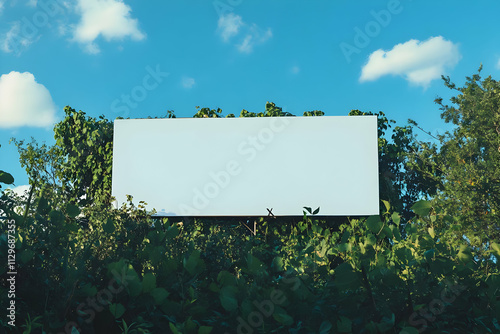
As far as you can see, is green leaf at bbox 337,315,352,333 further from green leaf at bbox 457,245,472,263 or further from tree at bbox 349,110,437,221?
tree at bbox 349,110,437,221

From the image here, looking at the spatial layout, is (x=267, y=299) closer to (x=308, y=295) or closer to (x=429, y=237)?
(x=308, y=295)

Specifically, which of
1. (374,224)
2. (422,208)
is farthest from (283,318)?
(422,208)

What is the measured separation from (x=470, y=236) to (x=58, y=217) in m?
A: 7.40

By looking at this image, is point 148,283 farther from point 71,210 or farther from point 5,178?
point 5,178

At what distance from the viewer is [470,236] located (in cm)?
777

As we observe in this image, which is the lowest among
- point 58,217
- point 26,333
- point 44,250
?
point 26,333

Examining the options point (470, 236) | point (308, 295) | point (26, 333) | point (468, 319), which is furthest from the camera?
point (470, 236)

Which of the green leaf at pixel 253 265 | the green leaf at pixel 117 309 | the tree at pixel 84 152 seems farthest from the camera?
the tree at pixel 84 152

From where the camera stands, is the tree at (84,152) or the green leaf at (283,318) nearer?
the green leaf at (283,318)

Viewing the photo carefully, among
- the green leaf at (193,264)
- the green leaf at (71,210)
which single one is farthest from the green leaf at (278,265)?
the green leaf at (71,210)

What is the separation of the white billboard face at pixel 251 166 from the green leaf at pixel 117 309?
13.4 meters

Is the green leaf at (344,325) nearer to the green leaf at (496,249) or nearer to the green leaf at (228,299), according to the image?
the green leaf at (228,299)

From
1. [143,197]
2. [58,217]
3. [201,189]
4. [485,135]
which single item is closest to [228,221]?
[201,189]

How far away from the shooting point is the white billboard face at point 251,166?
49.0ft
